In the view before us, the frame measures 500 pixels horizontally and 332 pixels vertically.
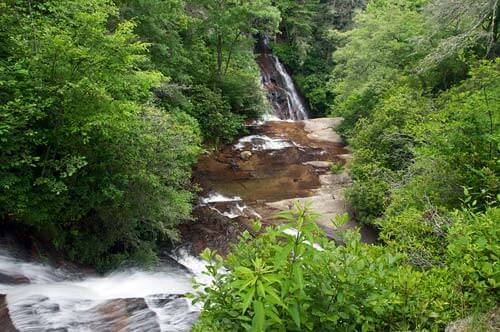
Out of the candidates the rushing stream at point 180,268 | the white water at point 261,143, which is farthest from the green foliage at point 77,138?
the white water at point 261,143

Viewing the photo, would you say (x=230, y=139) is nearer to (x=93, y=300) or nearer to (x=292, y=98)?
(x=292, y=98)

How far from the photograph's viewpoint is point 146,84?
7.38 metres

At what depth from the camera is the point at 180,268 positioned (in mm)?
7812

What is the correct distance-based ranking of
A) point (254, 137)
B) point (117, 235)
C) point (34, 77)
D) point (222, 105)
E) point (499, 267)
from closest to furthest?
point (499, 267)
point (34, 77)
point (117, 235)
point (222, 105)
point (254, 137)

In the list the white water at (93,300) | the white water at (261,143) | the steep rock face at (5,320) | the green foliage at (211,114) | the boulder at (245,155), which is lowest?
the white water at (93,300)

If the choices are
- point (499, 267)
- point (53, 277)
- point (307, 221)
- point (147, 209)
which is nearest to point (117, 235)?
point (147, 209)

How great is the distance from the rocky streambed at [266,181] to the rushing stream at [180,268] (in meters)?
0.03

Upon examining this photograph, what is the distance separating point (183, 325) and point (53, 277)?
7.89 feet

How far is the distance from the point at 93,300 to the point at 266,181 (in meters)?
7.74

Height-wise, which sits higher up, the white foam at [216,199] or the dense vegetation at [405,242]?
the dense vegetation at [405,242]

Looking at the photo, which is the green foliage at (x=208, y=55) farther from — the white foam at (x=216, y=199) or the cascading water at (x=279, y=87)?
the cascading water at (x=279, y=87)

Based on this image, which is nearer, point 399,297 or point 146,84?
point 399,297

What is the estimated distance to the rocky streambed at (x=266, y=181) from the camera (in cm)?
954

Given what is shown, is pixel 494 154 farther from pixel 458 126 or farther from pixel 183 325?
pixel 183 325
